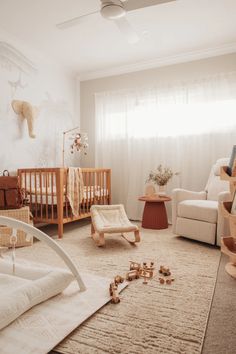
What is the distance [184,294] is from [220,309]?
0.22m

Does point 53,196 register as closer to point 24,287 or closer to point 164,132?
point 24,287

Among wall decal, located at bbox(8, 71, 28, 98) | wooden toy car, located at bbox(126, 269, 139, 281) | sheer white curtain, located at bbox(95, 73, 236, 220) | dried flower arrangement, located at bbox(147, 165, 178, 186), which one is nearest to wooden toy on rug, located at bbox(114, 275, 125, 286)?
wooden toy car, located at bbox(126, 269, 139, 281)

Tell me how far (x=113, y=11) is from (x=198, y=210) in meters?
1.83

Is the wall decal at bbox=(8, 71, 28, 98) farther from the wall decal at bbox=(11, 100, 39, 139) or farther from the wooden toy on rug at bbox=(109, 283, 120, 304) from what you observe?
the wooden toy on rug at bbox=(109, 283, 120, 304)

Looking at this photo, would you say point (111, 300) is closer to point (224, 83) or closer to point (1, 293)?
point (1, 293)

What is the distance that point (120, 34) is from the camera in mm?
3057

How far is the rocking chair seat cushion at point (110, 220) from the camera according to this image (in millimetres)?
2480

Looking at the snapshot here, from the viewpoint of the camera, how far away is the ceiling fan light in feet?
6.17

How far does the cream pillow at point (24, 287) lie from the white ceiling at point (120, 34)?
1.89 m

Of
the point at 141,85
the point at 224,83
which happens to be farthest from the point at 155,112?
the point at 224,83

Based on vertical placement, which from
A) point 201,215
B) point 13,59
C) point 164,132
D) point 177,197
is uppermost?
point 13,59

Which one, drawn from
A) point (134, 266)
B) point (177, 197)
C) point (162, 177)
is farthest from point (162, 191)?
point (134, 266)

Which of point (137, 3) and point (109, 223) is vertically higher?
point (137, 3)

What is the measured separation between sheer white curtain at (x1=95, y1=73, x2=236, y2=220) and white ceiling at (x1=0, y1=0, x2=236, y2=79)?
415 mm
